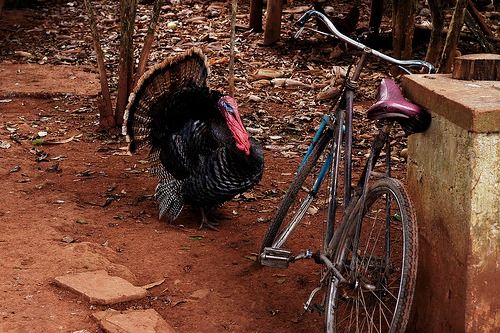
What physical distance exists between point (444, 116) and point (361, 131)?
417 cm

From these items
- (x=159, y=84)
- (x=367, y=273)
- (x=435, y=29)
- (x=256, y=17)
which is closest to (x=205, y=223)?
(x=159, y=84)

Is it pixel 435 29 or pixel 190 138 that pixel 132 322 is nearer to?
pixel 190 138

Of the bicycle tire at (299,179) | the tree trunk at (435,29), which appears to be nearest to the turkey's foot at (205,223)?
the bicycle tire at (299,179)

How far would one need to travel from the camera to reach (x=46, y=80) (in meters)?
9.38

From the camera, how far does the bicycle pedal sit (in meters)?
4.21

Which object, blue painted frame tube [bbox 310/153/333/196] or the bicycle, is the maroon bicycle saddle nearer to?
the bicycle

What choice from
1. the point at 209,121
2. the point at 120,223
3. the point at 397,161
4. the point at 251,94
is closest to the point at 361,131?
the point at 397,161

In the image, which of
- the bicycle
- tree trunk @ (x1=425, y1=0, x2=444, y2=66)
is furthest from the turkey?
tree trunk @ (x1=425, y1=0, x2=444, y2=66)

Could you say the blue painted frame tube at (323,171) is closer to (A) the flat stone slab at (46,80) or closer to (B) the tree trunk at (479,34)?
(A) the flat stone slab at (46,80)

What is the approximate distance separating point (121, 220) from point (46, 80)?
4.44 m

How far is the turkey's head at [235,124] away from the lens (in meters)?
5.09

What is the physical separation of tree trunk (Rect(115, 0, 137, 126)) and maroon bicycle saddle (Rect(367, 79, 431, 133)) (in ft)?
12.9

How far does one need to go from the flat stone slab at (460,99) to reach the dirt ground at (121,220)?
140cm

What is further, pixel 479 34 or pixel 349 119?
pixel 479 34
